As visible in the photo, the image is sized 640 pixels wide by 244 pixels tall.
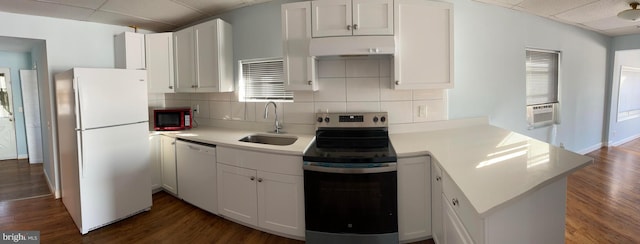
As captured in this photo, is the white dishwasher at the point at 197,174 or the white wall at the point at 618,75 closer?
the white dishwasher at the point at 197,174

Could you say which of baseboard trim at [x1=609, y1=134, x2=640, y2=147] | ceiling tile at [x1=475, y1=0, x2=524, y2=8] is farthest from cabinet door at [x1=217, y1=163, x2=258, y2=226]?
baseboard trim at [x1=609, y1=134, x2=640, y2=147]

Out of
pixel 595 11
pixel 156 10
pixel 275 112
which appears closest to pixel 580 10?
pixel 595 11

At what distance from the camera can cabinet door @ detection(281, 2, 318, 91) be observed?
2428 millimetres

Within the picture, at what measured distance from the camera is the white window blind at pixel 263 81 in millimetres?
3070

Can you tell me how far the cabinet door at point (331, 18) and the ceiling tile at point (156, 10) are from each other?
1.51m

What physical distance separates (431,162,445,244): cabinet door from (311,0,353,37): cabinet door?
1.24 meters

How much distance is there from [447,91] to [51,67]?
4.14 metres

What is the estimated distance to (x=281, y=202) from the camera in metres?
2.27

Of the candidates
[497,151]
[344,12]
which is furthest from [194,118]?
[497,151]

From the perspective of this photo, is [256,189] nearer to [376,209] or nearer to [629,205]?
[376,209]

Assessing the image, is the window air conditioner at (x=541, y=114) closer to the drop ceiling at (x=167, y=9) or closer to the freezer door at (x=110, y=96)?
the drop ceiling at (x=167, y=9)

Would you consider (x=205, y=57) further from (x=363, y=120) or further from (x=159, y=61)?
(x=363, y=120)

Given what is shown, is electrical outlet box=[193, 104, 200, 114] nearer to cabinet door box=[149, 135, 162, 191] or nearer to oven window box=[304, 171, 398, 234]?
cabinet door box=[149, 135, 162, 191]
